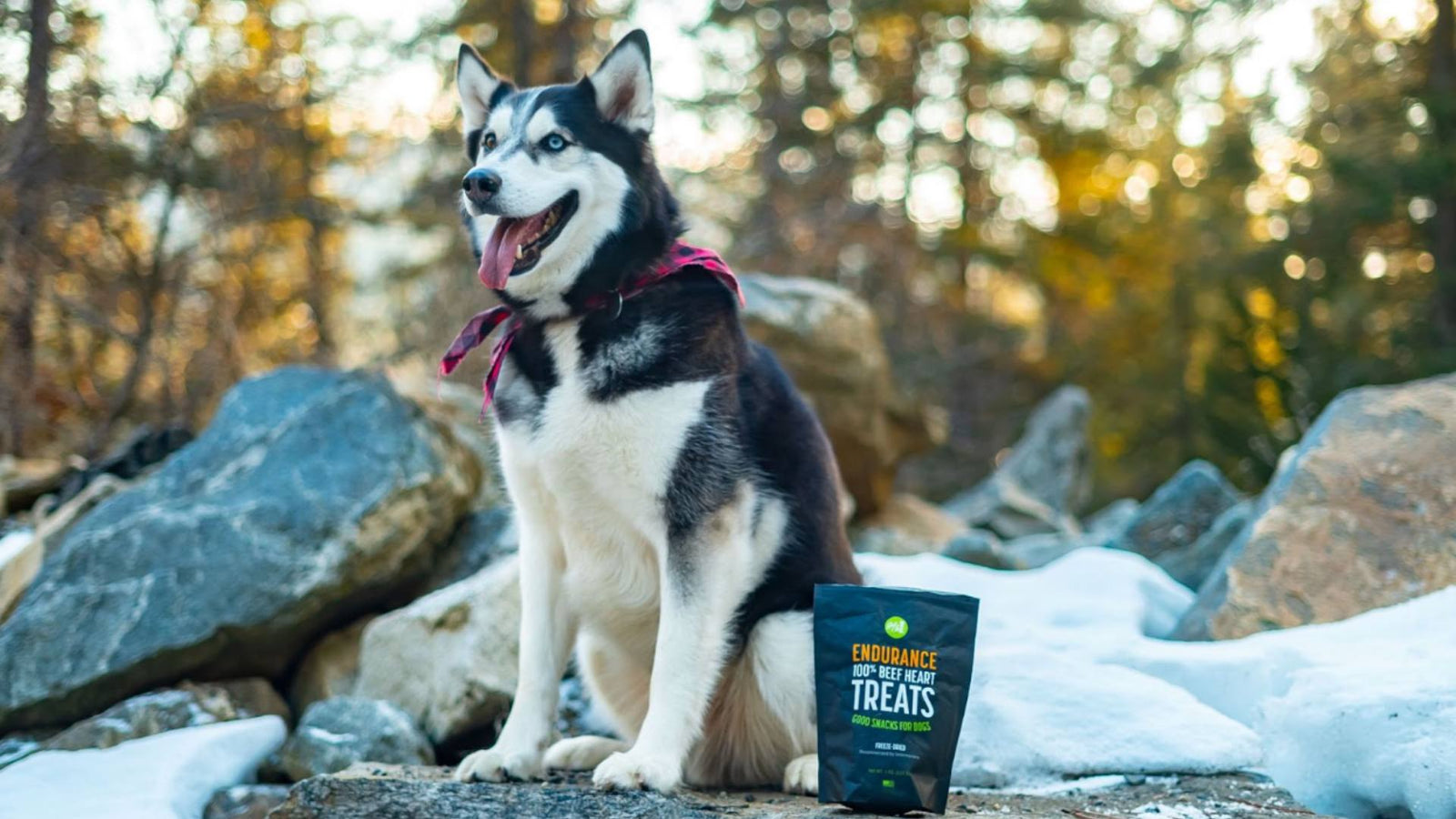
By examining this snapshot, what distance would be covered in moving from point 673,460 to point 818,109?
1632 cm

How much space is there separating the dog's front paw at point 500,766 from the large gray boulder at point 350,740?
3.85ft

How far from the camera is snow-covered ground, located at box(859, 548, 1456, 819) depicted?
10.9 feet

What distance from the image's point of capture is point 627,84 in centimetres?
362

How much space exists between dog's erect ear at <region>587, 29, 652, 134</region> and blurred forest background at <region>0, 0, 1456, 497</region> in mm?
2086

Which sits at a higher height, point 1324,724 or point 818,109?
point 818,109

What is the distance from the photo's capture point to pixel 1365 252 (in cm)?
1412

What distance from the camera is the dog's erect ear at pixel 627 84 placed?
141 inches

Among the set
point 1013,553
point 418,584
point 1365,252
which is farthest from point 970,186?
point 418,584

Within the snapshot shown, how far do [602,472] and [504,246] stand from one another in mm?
736

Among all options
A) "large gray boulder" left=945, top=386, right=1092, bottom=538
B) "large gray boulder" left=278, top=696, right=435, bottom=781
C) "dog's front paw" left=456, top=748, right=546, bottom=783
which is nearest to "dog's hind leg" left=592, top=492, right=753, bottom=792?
"dog's front paw" left=456, top=748, right=546, bottom=783

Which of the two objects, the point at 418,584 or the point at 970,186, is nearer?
the point at 418,584

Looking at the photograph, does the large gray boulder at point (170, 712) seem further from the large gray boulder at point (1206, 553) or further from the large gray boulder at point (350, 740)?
the large gray boulder at point (1206, 553)

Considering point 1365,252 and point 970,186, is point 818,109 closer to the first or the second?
point 970,186

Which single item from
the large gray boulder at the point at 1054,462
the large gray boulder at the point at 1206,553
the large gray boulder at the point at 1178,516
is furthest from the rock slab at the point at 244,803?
the large gray boulder at the point at 1054,462
